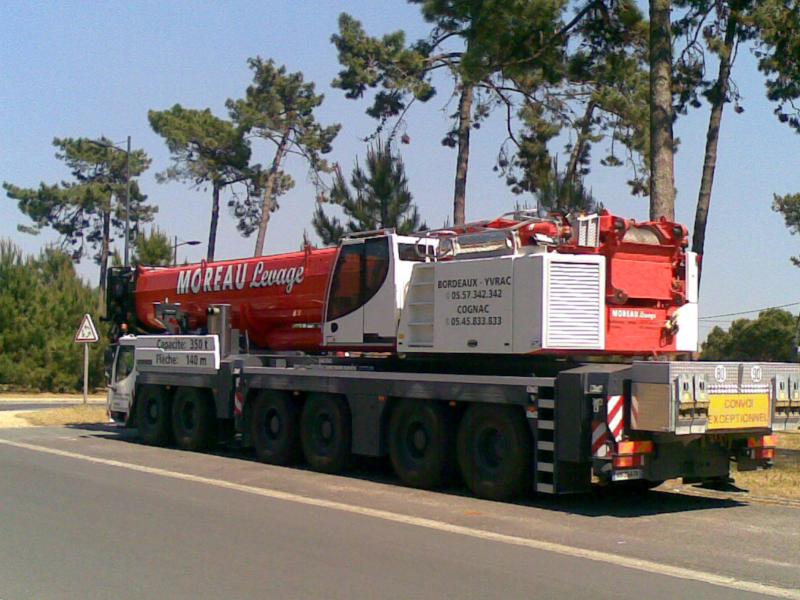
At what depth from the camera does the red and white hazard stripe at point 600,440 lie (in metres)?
11.7

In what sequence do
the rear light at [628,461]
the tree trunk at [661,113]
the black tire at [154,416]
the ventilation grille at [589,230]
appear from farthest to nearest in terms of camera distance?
the black tire at [154,416], the tree trunk at [661,113], the ventilation grille at [589,230], the rear light at [628,461]

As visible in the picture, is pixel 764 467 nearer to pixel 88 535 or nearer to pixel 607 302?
pixel 607 302

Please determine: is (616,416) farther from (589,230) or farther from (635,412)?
(589,230)

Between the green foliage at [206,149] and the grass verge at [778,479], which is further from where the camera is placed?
the green foliage at [206,149]

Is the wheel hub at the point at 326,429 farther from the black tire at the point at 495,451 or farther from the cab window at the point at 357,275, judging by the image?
the black tire at the point at 495,451

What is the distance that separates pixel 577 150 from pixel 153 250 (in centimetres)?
1271

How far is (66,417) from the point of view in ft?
87.8

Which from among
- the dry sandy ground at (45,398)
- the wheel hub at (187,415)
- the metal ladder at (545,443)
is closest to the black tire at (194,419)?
the wheel hub at (187,415)

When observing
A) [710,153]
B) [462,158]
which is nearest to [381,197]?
[462,158]

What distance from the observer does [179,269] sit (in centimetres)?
2077

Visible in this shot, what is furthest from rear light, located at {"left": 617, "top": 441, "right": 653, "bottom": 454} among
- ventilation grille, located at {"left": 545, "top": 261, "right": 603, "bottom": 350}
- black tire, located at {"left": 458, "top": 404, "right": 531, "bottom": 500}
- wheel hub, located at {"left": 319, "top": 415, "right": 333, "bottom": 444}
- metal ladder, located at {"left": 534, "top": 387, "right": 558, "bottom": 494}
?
wheel hub, located at {"left": 319, "top": 415, "right": 333, "bottom": 444}

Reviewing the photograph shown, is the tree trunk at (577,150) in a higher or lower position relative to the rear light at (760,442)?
higher

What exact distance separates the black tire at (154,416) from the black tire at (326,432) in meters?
4.45

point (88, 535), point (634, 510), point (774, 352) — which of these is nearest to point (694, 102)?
point (634, 510)
